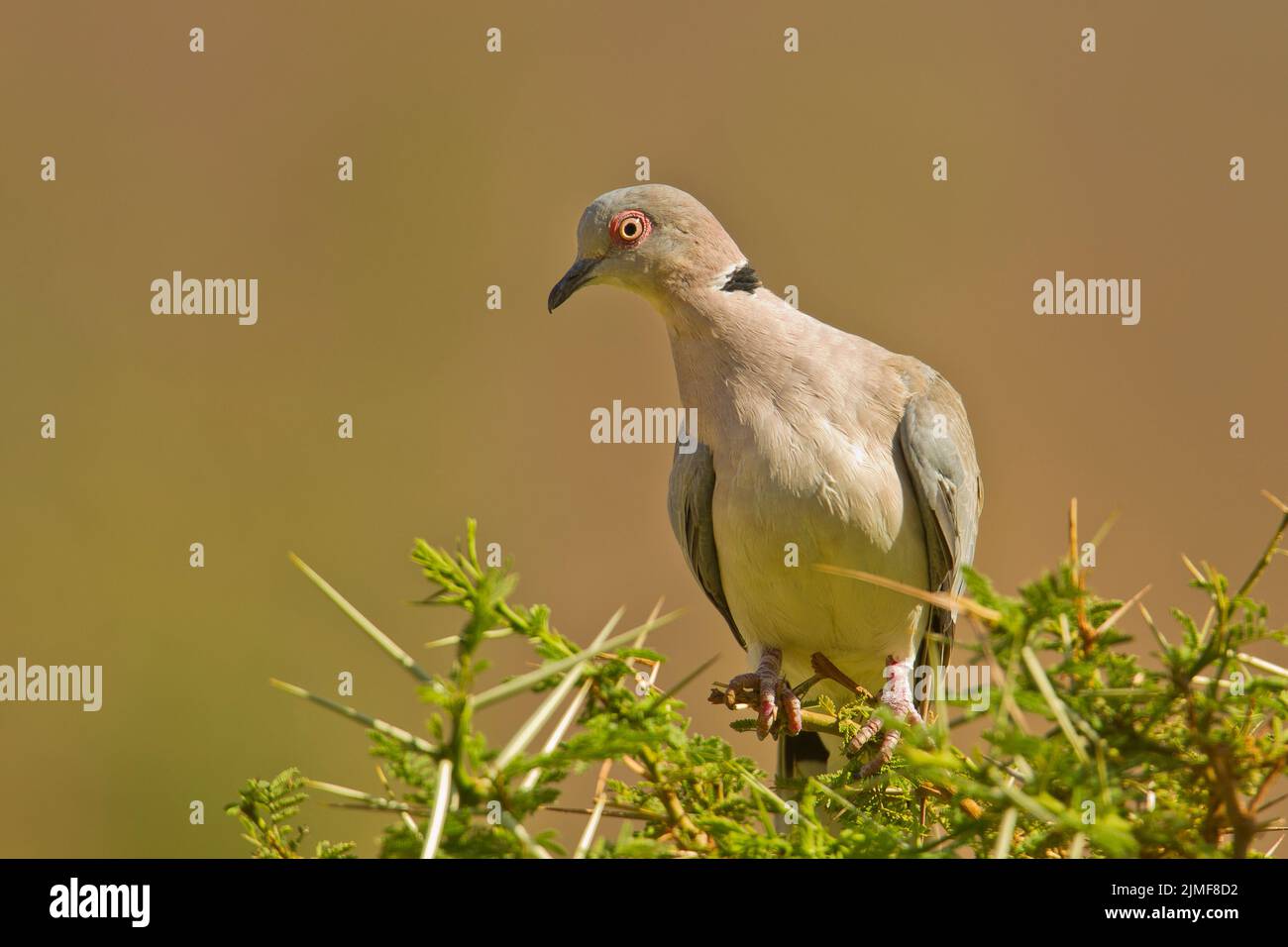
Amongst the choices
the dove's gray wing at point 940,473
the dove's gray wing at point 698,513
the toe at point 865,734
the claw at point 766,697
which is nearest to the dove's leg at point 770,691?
the claw at point 766,697

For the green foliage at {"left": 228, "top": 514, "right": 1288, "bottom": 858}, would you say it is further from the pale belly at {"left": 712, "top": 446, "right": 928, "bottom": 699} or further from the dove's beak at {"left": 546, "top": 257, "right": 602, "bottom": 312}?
the dove's beak at {"left": 546, "top": 257, "right": 602, "bottom": 312}

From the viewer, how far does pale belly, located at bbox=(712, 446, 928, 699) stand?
3.15 m

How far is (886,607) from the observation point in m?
3.32

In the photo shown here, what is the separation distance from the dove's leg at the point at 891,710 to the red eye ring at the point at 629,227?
1422 mm

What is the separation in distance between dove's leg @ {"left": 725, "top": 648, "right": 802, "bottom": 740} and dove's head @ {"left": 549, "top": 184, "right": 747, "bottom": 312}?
3.63 ft

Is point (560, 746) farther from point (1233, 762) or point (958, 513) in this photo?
point (958, 513)

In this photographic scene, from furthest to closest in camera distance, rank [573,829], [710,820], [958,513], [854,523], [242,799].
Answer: [573,829] < [958,513] < [854,523] < [242,799] < [710,820]

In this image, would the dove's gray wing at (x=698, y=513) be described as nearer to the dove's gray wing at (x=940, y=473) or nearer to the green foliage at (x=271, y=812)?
the dove's gray wing at (x=940, y=473)

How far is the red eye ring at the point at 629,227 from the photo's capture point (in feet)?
11.5

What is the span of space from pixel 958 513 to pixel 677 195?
1.24 meters

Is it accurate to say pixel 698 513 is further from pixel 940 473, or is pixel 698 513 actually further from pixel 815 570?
pixel 940 473

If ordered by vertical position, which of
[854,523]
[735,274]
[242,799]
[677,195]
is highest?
[677,195]

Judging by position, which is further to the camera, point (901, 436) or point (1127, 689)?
point (901, 436)
